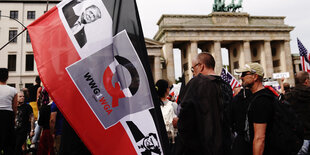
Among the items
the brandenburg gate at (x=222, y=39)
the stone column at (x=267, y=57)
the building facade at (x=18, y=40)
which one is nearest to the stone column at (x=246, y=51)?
the brandenburg gate at (x=222, y=39)

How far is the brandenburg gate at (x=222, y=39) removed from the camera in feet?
127

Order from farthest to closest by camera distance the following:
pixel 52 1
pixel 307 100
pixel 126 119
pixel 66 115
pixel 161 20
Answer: pixel 161 20
pixel 52 1
pixel 307 100
pixel 126 119
pixel 66 115

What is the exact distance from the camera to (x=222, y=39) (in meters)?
41.8

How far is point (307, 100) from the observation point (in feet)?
13.1

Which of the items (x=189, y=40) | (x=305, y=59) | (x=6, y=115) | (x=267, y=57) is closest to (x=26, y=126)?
(x=6, y=115)

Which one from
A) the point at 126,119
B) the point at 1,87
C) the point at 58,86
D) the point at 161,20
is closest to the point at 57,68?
the point at 58,86

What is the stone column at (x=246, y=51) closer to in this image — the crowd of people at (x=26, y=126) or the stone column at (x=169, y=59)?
the stone column at (x=169, y=59)

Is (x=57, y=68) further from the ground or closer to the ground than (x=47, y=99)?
further from the ground

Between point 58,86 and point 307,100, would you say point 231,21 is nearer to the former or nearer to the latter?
point 307,100

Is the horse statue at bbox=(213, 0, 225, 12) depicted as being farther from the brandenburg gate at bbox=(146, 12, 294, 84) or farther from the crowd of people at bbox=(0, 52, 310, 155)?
the crowd of people at bbox=(0, 52, 310, 155)

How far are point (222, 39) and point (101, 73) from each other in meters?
42.2

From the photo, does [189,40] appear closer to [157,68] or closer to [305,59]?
[157,68]

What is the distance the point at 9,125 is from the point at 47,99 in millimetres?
1305

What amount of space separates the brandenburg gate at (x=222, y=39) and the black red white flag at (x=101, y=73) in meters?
33.1
